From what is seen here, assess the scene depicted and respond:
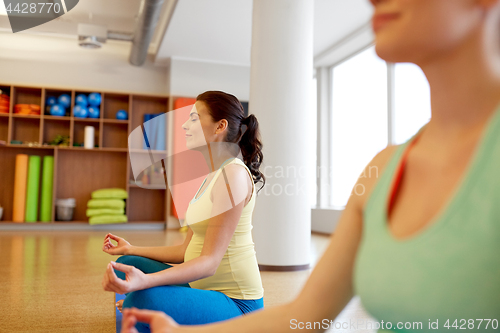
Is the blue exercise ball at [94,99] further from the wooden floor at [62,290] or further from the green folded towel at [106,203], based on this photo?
the wooden floor at [62,290]

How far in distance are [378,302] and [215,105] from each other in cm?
113

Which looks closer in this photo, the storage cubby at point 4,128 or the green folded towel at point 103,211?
the green folded towel at point 103,211

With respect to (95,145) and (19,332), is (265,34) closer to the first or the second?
(19,332)

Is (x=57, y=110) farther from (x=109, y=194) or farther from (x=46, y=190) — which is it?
(x=109, y=194)

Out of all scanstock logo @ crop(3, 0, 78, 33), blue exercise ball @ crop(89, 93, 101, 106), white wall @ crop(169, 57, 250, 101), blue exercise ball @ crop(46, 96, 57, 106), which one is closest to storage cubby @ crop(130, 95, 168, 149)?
white wall @ crop(169, 57, 250, 101)

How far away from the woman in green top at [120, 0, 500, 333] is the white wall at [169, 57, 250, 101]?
622cm

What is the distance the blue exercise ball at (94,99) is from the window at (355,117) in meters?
3.54

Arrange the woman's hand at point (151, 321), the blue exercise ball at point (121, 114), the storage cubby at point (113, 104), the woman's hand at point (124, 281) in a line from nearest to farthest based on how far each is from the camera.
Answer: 1. the woman's hand at point (151, 321)
2. the woman's hand at point (124, 281)
3. the blue exercise ball at point (121, 114)
4. the storage cubby at point (113, 104)

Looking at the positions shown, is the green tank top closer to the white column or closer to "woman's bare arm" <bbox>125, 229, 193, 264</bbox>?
"woman's bare arm" <bbox>125, 229, 193, 264</bbox>

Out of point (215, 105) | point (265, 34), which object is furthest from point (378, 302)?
point (265, 34)

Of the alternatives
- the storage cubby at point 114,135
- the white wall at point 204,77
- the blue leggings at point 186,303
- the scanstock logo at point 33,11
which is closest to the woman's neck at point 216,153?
the blue leggings at point 186,303

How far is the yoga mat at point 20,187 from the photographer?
5.79 metres

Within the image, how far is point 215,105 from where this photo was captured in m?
1.43

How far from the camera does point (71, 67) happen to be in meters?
6.43
